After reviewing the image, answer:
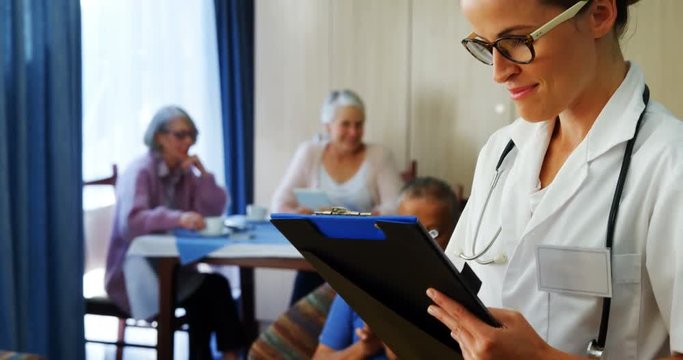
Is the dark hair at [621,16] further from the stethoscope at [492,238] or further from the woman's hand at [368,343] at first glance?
the woman's hand at [368,343]

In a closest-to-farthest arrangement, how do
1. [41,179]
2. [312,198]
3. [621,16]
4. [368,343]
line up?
1. [621,16]
2. [368,343]
3. [41,179]
4. [312,198]

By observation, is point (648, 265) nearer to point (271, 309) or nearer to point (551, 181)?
point (551, 181)

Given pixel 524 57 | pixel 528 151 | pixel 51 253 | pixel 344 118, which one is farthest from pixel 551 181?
pixel 344 118

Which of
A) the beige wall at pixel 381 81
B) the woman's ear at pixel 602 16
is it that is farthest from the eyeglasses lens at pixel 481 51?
the beige wall at pixel 381 81

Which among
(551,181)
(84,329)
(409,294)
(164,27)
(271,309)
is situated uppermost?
(164,27)

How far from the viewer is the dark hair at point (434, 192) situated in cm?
202

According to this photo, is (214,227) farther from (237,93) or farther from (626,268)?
(626,268)

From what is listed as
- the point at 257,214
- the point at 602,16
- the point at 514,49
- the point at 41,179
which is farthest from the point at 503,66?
the point at 257,214

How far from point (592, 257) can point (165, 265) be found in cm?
218

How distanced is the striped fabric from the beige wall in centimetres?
197

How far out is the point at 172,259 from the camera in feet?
9.32

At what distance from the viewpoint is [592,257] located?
2.93 ft

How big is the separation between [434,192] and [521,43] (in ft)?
3.77

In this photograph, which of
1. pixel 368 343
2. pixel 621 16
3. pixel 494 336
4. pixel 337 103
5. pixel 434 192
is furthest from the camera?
pixel 337 103
